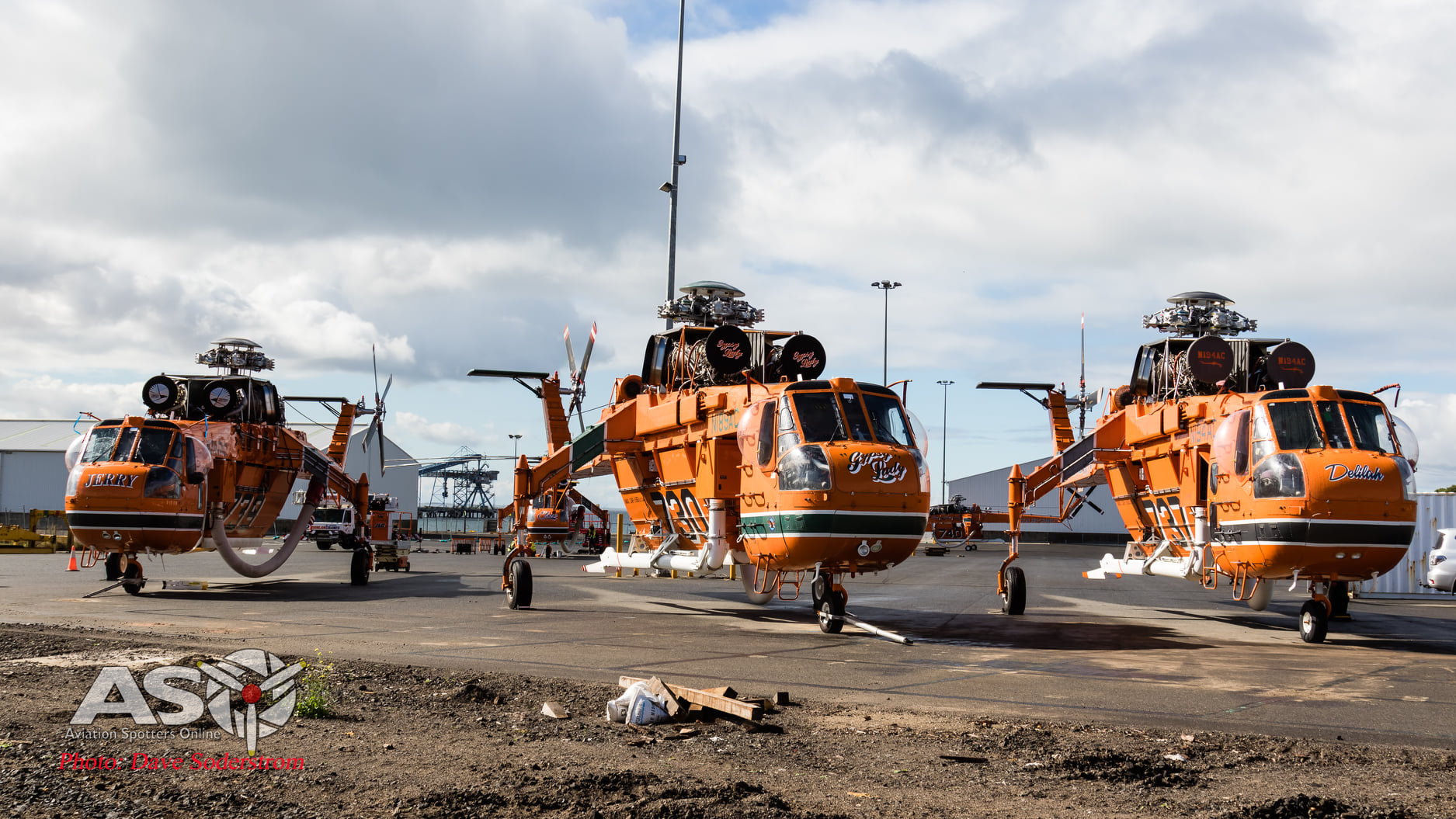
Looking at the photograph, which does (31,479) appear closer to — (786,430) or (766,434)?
(766,434)

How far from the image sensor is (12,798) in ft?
19.2

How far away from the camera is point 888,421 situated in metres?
→ 15.6

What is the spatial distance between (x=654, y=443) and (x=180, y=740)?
12554mm

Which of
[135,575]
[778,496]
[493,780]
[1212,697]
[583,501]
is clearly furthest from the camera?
[583,501]

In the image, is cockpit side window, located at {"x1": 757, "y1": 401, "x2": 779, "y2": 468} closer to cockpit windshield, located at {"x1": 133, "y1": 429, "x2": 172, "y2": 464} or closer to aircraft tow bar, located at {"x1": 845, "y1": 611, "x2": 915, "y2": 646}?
aircraft tow bar, located at {"x1": 845, "y1": 611, "x2": 915, "y2": 646}

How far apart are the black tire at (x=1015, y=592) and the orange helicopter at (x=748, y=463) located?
3755 mm

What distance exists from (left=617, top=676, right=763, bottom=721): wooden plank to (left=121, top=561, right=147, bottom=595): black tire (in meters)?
16.6

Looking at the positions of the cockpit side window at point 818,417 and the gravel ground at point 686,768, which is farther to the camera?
the cockpit side window at point 818,417

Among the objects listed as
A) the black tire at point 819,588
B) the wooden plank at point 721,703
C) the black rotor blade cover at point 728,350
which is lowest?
the wooden plank at point 721,703

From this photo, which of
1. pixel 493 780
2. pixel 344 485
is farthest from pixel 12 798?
pixel 344 485

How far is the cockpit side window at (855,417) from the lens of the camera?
15.2 meters

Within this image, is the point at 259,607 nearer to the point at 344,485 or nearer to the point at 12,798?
the point at 344,485

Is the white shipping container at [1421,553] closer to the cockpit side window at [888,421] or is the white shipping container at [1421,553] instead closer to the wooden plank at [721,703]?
the cockpit side window at [888,421]

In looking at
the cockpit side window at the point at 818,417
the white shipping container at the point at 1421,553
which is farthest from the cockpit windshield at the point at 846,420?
the white shipping container at the point at 1421,553
